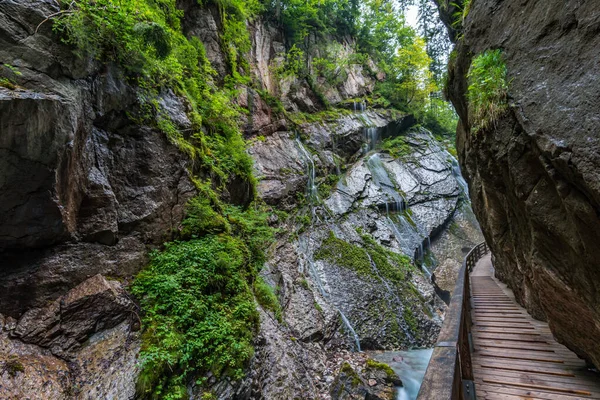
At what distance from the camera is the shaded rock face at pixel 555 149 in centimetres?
226

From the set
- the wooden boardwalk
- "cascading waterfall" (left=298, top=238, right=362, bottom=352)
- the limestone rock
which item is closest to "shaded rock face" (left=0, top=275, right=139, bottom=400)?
the limestone rock

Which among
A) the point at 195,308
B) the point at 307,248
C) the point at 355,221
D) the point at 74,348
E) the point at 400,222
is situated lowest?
the point at 74,348

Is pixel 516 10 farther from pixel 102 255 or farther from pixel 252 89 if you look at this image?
pixel 252 89

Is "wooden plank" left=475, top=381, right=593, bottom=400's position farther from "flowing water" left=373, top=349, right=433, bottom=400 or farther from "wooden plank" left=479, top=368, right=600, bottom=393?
"flowing water" left=373, top=349, right=433, bottom=400

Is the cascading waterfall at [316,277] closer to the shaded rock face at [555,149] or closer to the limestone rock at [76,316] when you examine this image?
the shaded rock face at [555,149]

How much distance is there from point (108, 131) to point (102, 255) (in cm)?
225

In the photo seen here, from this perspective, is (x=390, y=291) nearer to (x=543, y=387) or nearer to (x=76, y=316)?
(x=543, y=387)

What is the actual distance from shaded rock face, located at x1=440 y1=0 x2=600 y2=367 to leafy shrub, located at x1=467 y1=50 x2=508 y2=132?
102mm

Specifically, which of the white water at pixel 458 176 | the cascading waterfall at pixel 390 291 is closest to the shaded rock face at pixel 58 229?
the cascading waterfall at pixel 390 291

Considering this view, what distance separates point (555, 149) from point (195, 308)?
5037mm

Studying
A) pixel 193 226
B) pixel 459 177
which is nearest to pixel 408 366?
pixel 193 226

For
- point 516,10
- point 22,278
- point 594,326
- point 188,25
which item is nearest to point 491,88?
point 516,10

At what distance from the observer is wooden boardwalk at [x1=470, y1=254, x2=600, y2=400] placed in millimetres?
3316

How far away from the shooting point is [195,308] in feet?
14.5
